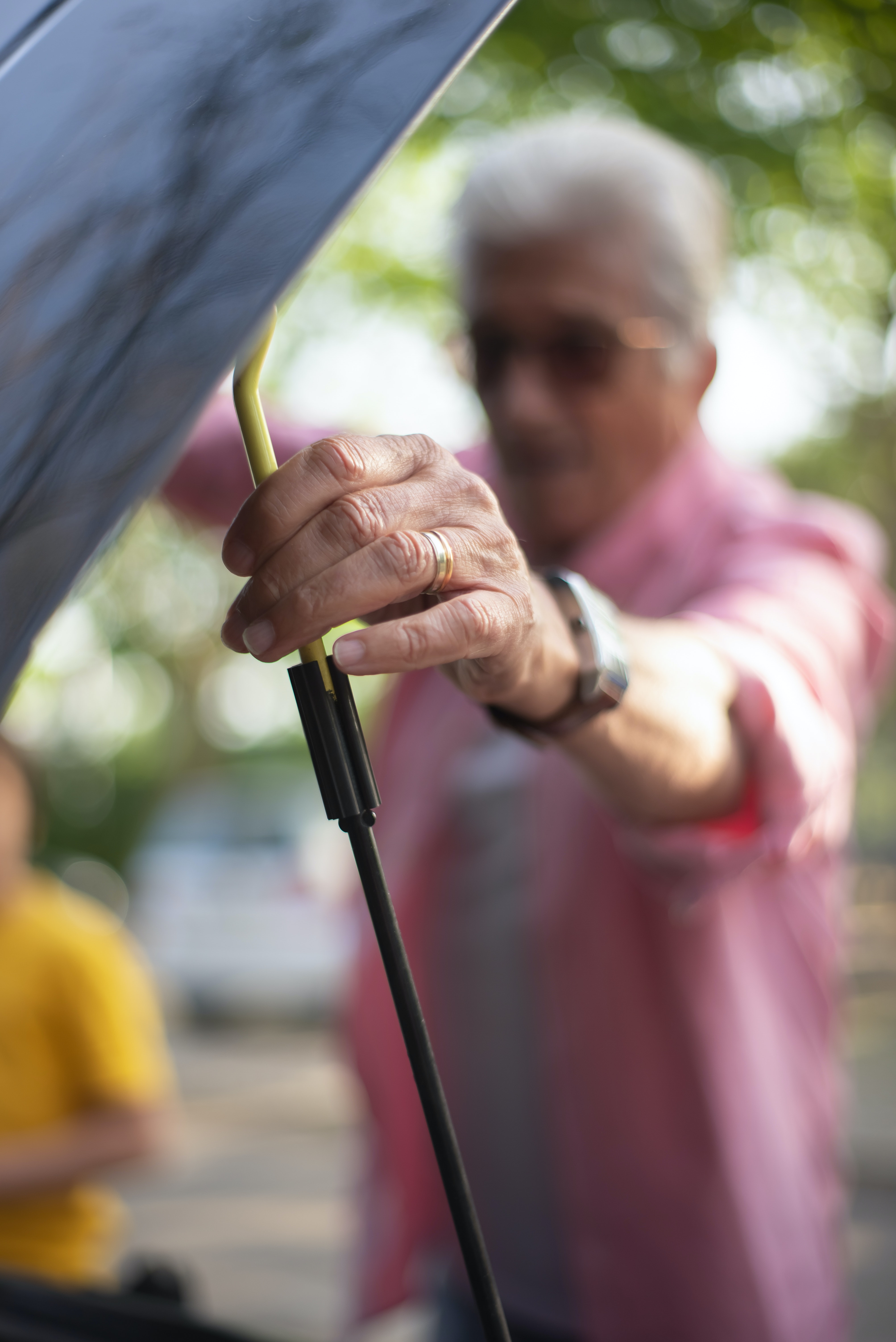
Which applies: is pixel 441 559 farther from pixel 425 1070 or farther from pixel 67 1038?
pixel 67 1038

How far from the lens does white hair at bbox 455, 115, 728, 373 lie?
159 cm

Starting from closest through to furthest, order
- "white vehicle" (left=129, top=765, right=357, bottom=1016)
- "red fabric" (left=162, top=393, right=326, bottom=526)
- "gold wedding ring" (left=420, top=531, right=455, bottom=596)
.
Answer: "gold wedding ring" (left=420, top=531, right=455, bottom=596), "red fabric" (left=162, top=393, right=326, bottom=526), "white vehicle" (left=129, top=765, right=357, bottom=1016)

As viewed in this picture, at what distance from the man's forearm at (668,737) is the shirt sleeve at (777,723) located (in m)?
0.02

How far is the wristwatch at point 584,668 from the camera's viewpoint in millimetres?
921

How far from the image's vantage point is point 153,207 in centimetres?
61

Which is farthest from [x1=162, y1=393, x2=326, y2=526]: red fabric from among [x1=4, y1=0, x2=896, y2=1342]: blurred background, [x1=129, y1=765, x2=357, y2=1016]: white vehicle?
[x1=129, y1=765, x2=357, y2=1016]: white vehicle


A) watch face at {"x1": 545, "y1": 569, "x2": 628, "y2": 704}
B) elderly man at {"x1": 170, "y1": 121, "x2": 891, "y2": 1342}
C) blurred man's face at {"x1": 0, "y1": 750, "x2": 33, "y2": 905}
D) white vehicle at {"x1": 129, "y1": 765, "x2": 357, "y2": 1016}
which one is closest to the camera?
watch face at {"x1": 545, "y1": 569, "x2": 628, "y2": 704}

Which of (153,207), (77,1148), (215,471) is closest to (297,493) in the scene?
(153,207)

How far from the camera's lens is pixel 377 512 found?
67 centimetres

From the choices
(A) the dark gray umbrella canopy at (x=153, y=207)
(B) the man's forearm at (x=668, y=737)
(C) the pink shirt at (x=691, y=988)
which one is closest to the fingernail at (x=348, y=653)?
(A) the dark gray umbrella canopy at (x=153, y=207)

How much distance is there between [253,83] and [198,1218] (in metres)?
6.84

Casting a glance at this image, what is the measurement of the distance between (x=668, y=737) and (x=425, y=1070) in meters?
0.51

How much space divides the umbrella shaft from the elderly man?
1.80ft

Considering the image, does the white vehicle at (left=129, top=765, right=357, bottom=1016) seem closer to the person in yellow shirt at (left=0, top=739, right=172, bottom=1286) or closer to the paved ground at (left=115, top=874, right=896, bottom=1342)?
the paved ground at (left=115, top=874, right=896, bottom=1342)
